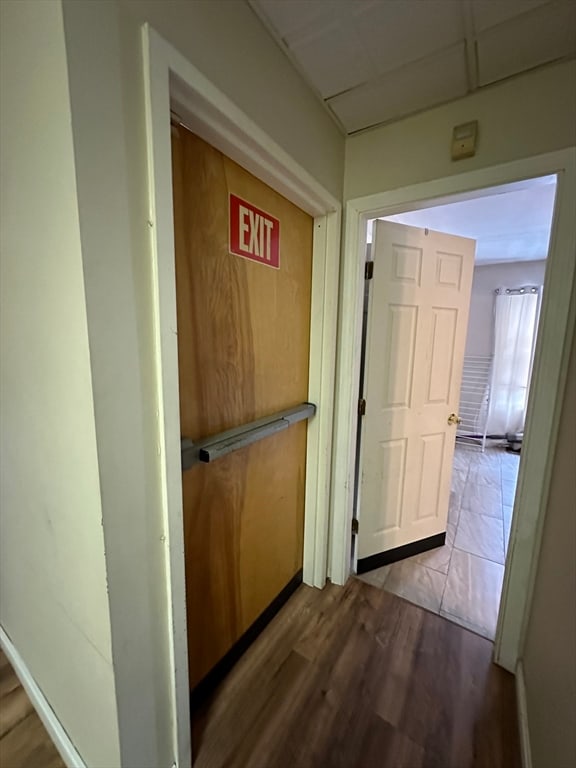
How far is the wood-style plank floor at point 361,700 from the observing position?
1.08m

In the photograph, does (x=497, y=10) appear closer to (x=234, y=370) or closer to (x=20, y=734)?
(x=234, y=370)

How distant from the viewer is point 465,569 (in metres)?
1.99

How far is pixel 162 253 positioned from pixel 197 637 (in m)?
1.31

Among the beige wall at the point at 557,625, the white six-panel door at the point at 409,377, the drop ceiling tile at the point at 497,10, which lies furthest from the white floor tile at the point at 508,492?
the drop ceiling tile at the point at 497,10

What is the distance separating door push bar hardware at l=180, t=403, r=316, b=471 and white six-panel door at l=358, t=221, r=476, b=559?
0.63 metres

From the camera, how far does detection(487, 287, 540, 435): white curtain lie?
426cm

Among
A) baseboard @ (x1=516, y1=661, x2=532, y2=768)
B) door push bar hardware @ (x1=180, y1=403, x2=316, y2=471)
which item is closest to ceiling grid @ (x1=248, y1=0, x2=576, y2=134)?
door push bar hardware @ (x1=180, y1=403, x2=316, y2=471)

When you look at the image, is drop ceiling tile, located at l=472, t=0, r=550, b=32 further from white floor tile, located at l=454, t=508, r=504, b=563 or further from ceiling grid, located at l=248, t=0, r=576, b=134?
white floor tile, located at l=454, t=508, r=504, b=563

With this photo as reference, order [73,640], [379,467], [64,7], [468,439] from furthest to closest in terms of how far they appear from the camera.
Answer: [468,439]
[379,467]
[73,640]
[64,7]

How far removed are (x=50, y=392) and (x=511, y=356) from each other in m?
5.20

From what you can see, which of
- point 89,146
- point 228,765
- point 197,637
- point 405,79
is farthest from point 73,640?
point 405,79

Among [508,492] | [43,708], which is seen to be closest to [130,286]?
[43,708]

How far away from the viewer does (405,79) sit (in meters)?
1.16

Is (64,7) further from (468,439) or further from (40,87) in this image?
(468,439)
